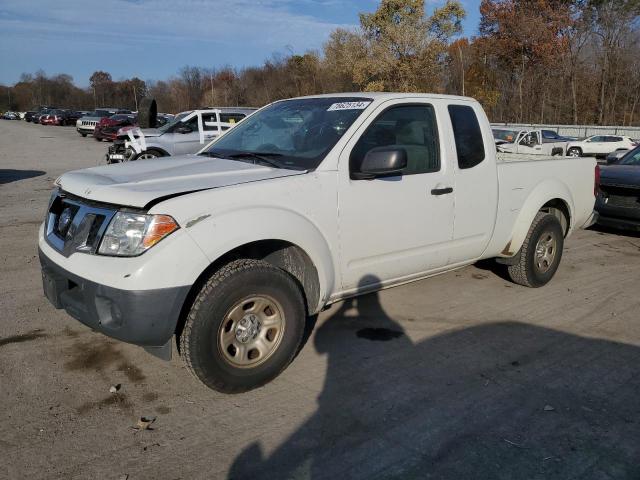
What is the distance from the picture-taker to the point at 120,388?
348cm

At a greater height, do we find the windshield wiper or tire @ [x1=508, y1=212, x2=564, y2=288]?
the windshield wiper

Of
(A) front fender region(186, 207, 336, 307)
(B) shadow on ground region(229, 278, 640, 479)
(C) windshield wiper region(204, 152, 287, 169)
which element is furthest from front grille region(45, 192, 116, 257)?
(B) shadow on ground region(229, 278, 640, 479)

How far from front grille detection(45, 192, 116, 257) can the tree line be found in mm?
36034

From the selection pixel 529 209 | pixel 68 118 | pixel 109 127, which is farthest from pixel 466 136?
pixel 68 118

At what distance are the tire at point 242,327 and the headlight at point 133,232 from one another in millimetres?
413

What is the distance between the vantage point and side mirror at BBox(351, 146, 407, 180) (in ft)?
11.9

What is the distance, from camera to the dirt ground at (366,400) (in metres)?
2.77

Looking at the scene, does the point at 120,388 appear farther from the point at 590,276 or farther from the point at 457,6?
the point at 457,6

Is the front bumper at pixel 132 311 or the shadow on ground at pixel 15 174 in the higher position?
the shadow on ground at pixel 15 174

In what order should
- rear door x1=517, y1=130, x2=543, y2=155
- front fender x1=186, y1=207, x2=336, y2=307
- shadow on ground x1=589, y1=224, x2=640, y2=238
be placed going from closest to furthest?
front fender x1=186, y1=207, x2=336, y2=307 → shadow on ground x1=589, y1=224, x2=640, y2=238 → rear door x1=517, y1=130, x2=543, y2=155

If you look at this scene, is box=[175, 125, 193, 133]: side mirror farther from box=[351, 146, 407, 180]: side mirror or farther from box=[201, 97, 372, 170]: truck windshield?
box=[351, 146, 407, 180]: side mirror

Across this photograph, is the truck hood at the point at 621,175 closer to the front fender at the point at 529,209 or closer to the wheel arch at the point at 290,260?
the front fender at the point at 529,209

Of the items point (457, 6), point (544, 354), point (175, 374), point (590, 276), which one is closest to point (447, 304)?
point (544, 354)

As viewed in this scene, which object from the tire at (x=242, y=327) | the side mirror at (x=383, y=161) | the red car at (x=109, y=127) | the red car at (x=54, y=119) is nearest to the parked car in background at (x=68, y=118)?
the red car at (x=54, y=119)
